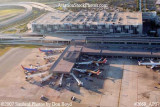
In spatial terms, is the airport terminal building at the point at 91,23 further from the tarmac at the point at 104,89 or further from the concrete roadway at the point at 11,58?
the tarmac at the point at 104,89

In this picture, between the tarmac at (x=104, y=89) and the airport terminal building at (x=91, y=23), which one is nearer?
the tarmac at (x=104, y=89)

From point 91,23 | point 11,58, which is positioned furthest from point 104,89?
point 11,58

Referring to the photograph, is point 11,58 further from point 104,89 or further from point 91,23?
point 104,89

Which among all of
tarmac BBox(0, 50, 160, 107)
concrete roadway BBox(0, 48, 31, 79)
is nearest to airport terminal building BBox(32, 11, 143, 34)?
concrete roadway BBox(0, 48, 31, 79)

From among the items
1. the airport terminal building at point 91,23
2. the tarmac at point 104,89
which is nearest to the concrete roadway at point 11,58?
the tarmac at point 104,89

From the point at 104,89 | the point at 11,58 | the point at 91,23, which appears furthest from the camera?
the point at 91,23

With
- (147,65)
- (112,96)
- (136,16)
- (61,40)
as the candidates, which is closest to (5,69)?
(61,40)
